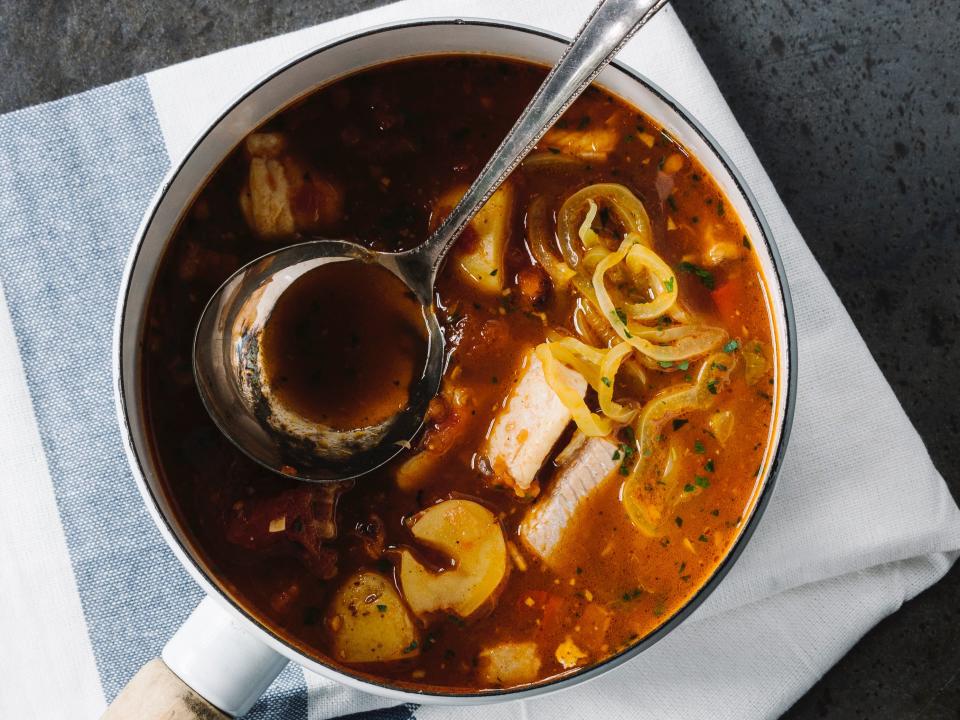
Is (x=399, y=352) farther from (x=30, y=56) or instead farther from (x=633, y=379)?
(x=30, y=56)

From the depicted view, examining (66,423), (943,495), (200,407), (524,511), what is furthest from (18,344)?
(943,495)

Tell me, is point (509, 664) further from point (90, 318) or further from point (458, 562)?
point (90, 318)

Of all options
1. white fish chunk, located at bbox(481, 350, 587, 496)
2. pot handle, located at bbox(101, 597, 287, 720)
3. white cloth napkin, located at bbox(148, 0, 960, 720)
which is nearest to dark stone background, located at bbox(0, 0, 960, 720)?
white cloth napkin, located at bbox(148, 0, 960, 720)

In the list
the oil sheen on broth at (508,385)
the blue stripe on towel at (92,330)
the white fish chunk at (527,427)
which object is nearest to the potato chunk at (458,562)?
the oil sheen on broth at (508,385)

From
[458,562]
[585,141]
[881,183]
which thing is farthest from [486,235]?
[881,183]

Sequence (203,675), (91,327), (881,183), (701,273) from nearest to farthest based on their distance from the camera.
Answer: (203,675), (701,273), (91,327), (881,183)

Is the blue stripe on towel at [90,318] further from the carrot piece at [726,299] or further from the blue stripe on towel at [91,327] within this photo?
the carrot piece at [726,299]
